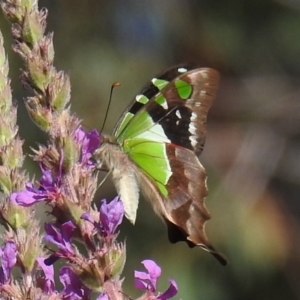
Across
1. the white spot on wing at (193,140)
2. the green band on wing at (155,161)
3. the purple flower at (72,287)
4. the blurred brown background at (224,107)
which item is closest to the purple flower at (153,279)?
the purple flower at (72,287)

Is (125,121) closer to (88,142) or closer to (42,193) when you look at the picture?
(88,142)

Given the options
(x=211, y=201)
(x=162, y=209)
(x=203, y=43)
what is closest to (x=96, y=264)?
(x=162, y=209)

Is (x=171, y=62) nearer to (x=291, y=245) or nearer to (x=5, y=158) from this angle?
(x=291, y=245)

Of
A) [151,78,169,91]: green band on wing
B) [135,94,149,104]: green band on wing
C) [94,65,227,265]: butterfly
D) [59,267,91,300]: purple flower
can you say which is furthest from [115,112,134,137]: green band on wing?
[59,267,91,300]: purple flower

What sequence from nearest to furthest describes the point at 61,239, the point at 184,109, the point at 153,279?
the point at 61,239 < the point at 153,279 < the point at 184,109

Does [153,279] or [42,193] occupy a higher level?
[42,193]

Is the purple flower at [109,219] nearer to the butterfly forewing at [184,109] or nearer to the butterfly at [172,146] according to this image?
the butterfly at [172,146]

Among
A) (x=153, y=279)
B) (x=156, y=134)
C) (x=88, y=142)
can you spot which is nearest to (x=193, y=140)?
(x=156, y=134)
